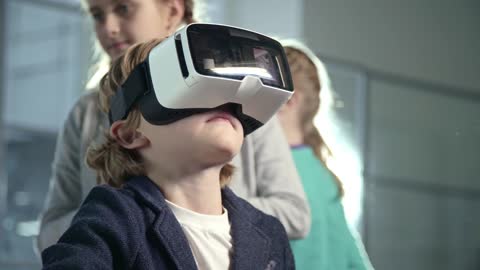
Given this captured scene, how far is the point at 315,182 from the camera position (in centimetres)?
168

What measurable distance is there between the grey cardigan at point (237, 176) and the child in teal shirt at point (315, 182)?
18cm

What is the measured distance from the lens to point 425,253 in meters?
3.38

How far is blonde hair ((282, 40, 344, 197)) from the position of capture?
1896mm

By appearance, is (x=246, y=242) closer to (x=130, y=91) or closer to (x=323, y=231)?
(x=130, y=91)

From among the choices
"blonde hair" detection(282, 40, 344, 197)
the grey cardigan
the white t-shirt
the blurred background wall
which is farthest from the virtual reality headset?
the blurred background wall

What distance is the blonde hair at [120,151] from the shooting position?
1.05 meters

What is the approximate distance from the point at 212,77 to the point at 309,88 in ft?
3.46

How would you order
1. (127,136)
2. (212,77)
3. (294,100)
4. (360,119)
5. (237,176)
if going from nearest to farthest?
(212,77) < (127,136) < (237,176) < (294,100) < (360,119)

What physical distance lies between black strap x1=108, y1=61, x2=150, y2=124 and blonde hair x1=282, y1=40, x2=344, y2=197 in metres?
0.83

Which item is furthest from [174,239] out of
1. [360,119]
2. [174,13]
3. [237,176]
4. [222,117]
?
[360,119]

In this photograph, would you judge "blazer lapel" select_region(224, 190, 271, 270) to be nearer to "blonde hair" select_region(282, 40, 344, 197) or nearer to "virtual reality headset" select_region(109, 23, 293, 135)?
"virtual reality headset" select_region(109, 23, 293, 135)

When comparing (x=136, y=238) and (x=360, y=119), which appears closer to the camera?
(x=136, y=238)

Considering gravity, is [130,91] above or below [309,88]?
above

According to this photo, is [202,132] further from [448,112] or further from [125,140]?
[448,112]
